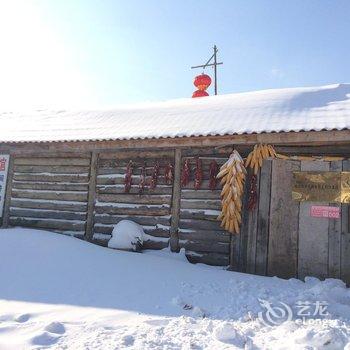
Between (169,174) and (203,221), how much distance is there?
3.85 ft

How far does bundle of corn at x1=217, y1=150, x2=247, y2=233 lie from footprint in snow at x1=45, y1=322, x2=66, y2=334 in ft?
13.4

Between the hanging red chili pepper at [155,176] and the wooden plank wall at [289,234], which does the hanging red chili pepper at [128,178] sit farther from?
the wooden plank wall at [289,234]

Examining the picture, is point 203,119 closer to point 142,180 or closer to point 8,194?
point 142,180

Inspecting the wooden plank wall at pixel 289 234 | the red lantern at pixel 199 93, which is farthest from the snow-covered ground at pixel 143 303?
the red lantern at pixel 199 93

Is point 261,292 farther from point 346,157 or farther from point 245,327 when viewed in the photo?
point 346,157

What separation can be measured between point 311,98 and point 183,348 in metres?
7.82

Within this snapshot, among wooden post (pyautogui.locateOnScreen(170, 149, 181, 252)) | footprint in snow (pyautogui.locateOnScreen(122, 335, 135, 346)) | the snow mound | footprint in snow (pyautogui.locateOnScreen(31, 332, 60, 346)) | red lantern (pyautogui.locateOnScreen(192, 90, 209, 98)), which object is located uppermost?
red lantern (pyautogui.locateOnScreen(192, 90, 209, 98))

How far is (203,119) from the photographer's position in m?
9.09

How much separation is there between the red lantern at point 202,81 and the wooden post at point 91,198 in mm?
8037

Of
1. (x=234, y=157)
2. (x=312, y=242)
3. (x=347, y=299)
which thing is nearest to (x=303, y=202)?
(x=312, y=242)

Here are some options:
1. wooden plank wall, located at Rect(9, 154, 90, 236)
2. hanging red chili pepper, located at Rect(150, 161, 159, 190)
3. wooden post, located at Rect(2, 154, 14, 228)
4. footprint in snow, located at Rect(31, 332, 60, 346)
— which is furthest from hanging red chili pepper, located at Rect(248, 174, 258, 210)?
wooden post, located at Rect(2, 154, 14, 228)
